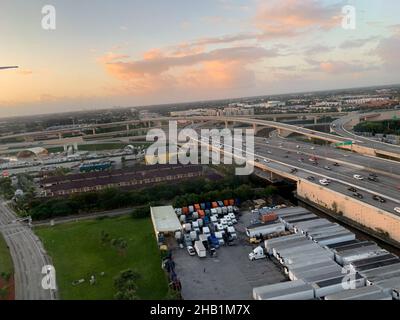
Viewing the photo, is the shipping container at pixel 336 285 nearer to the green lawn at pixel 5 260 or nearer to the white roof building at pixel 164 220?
the white roof building at pixel 164 220

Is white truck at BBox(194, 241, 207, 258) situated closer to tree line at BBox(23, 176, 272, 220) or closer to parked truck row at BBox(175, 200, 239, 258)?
parked truck row at BBox(175, 200, 239, 258)

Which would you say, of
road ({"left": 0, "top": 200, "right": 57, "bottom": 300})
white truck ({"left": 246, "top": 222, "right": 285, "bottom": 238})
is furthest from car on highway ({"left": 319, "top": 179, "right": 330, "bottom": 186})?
road ({"left": 0, "top": 200, "right": 57, "bottom": 300})

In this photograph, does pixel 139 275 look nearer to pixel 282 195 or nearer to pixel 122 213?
pixel 122 213

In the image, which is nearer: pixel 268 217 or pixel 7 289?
pixel 7 289

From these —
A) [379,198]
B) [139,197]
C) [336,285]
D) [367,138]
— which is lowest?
[336,285]

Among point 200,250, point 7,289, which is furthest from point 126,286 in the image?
point 7,289

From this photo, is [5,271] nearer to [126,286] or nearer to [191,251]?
[126,286]
